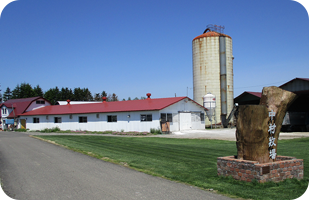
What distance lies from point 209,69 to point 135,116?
1272 cm

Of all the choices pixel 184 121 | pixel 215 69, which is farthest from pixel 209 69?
pixel 184 121

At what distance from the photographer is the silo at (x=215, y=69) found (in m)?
37.3

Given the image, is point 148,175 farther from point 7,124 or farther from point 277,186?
point 7,124

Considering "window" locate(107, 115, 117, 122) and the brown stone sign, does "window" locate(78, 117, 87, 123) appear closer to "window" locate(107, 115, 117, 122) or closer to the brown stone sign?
"window" locate(107, 115, 117, 122)

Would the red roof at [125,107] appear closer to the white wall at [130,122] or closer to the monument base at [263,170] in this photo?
the white wall at [130,122]

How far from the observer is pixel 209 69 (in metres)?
37.2

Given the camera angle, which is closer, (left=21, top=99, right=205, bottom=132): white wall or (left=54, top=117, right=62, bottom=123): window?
(left=21, top=99, right=205, bottom=132): white wall

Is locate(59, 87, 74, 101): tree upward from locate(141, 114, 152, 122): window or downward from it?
upward

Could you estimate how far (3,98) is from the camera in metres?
113

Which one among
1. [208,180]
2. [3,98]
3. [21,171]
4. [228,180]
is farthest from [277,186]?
[3,98]

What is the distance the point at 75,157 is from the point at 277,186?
27.7ft

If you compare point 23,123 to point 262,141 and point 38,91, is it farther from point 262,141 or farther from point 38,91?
point 38,91

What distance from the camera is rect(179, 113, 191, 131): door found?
105ft

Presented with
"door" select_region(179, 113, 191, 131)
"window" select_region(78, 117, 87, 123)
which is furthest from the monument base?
"window" select_region(78, 117, 87, 123)
